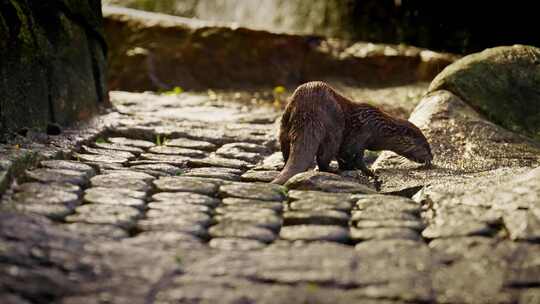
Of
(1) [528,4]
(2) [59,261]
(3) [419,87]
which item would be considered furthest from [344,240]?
(1) [528,4]

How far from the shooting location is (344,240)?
3.64 m

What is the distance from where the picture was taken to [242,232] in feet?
12.0

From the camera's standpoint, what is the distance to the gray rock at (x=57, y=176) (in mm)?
4305

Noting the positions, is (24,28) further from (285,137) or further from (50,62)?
(285,137)

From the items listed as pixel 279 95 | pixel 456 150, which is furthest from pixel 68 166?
pixel 279 95

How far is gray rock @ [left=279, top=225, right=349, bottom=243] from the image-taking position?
143 inches

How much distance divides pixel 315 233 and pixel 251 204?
549 millimetres

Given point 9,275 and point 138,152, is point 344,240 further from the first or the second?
point 138,152

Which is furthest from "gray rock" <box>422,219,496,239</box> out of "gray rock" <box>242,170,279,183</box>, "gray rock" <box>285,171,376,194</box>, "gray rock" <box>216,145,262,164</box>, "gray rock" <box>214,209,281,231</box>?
"gray rock" <box>216,145,262,164</box>

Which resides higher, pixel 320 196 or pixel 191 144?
pixel 320 196

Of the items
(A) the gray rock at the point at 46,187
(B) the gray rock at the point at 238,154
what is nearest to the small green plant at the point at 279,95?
(B) the gray rock at the point at 238,154

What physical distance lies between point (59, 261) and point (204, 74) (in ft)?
24.4

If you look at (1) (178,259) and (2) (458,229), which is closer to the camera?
(1) (178,259)

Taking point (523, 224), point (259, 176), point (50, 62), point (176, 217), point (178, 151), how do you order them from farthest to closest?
point (50, 62) < point (178, 151) < point (259, 176) < point (176, 217) < point (523, 224)
